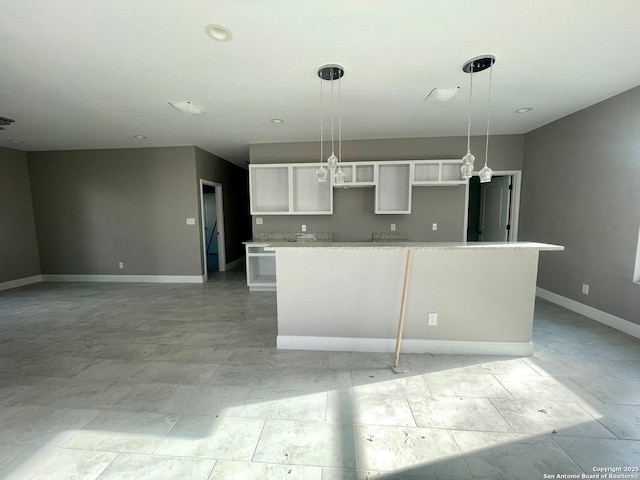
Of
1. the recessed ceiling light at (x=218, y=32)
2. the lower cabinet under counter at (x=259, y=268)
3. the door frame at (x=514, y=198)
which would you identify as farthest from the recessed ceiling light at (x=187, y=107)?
the door frame at (x=514, y=198)


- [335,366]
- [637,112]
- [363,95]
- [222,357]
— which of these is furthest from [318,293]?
[637,112]

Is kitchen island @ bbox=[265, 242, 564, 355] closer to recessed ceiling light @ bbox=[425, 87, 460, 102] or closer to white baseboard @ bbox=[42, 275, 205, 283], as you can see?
recessed ceiling light @ bbox=[425, 87, 460, 102]

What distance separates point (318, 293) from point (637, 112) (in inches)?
153

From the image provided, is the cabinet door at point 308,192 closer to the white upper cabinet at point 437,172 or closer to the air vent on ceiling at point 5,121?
the white upper cabinet at point 437,172

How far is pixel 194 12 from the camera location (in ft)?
5.57

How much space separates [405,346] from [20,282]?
7257 millimetres

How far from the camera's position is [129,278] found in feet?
17.6

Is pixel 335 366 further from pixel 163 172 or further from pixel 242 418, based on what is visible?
pixel 163 172

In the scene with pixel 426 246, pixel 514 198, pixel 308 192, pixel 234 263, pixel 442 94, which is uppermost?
pixel 442 94

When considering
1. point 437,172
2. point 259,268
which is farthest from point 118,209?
point 437,172

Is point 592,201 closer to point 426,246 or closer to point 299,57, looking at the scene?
point 426,246

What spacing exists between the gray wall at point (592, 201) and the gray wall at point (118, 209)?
603cm

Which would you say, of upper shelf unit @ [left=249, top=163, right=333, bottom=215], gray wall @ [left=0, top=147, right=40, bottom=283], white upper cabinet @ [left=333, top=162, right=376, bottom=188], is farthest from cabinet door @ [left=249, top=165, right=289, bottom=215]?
gray wall @ [left=0, top=147, right=40, bottom=283]

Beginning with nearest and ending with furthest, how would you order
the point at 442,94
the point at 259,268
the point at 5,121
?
the point at 442,94 < the point at 5,121 < the point at 259,268
